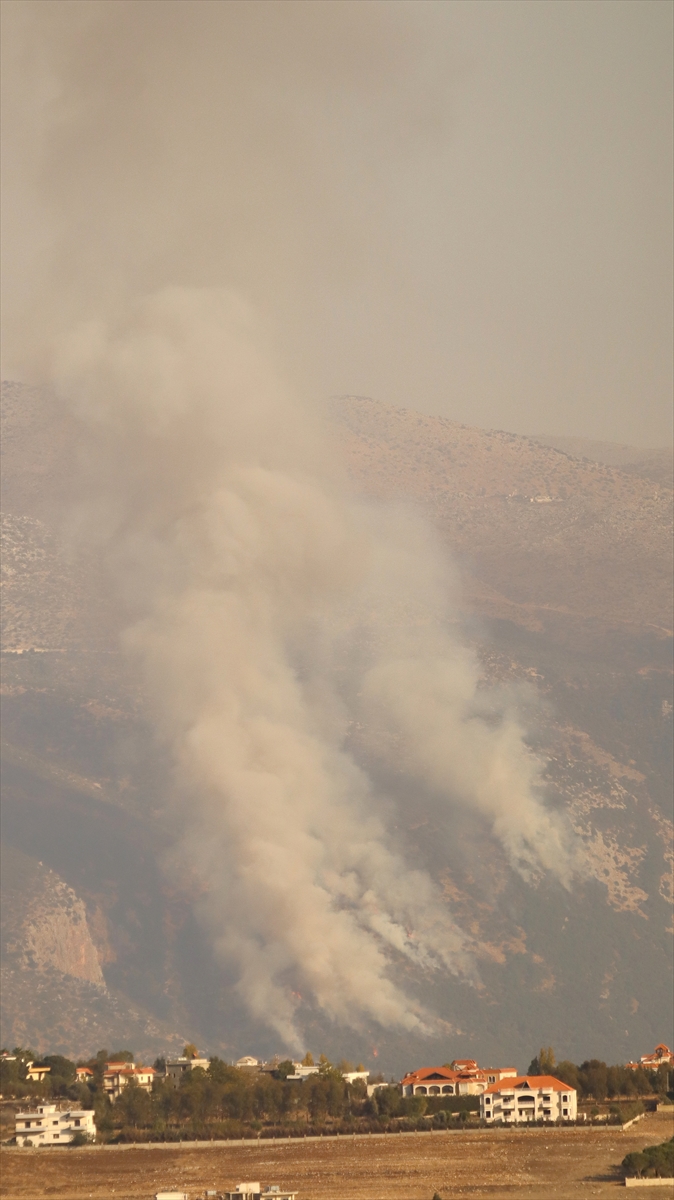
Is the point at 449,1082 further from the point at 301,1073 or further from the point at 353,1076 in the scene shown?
the point at 301,1073

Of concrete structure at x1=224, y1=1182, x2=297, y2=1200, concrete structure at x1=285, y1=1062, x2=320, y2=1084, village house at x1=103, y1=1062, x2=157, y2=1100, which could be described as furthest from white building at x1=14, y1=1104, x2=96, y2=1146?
concrete structure at x1=285, y1=1062, x2=320, y2=1084

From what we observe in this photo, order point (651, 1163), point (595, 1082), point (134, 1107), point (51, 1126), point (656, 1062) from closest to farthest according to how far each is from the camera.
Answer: point (651, 1163) < point (51, 1126) < point (134, 1107) < point (595, 1082) < point (656, 1062)

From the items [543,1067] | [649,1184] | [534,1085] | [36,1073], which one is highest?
[543,1067]

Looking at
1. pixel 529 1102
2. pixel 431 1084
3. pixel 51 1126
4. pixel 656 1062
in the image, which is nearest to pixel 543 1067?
pixel 431 1084

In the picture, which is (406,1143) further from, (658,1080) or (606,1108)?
(658,1080)

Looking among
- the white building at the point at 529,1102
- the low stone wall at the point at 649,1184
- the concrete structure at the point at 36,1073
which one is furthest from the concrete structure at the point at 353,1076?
the low stone wall at the point at 649,1184
